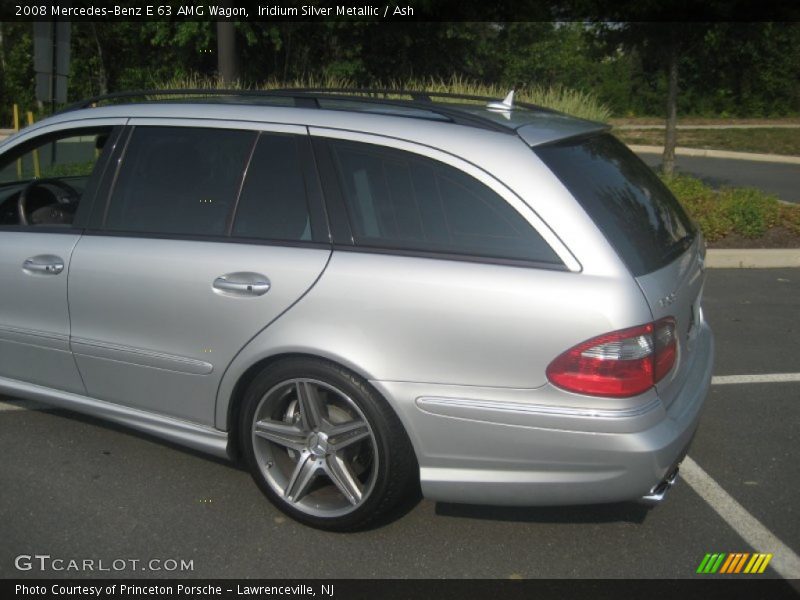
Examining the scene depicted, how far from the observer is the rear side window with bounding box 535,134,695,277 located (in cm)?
309

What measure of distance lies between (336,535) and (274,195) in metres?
1.43

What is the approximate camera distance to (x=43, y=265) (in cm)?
388

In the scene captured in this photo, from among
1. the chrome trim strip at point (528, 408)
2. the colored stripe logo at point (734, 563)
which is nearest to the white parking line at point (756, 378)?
the colored stripe logo at point (734, 563)

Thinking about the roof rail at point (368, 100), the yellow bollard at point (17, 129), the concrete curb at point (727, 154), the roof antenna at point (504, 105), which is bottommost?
the concrete curb at point (727, 154)

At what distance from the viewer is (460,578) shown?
318cm

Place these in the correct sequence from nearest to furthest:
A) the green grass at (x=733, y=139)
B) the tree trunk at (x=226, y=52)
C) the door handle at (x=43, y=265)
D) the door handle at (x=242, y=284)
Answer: the door handle at (x=242, y=284), the door handle at (x=43, y=265), the tree trunk at (x=226, y=52), the green grass at (x=733, y=139)

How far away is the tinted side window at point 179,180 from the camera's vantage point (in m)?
3.62

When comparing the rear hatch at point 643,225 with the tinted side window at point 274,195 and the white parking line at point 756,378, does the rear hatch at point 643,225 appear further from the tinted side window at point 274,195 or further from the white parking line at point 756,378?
the white parking line at point 756,378

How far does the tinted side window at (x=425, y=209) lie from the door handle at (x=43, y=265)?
1.43 m

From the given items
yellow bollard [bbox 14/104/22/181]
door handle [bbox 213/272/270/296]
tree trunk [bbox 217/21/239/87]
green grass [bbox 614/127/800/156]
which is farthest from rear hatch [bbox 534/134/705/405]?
green grass [bbox 614/127/800/156]

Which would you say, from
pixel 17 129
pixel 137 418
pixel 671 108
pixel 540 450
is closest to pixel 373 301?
pixel 540 450

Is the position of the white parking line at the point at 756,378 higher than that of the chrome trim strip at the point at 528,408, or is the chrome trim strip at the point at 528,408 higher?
the chrome trim strip at the point at 528,408

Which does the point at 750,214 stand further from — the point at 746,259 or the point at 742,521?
the point at 742,521

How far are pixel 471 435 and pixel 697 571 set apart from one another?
106cm
